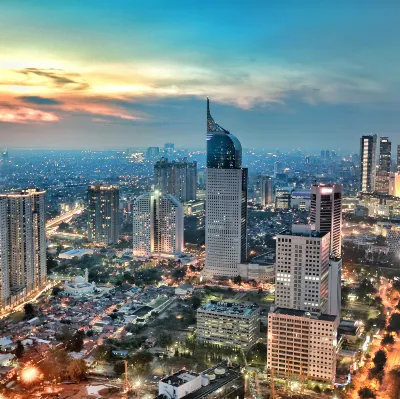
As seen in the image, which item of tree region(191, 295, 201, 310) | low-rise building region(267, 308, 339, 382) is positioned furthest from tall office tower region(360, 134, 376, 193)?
low-rise building region(267, 308, 339, 382)

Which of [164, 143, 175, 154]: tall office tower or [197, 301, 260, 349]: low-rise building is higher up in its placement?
[164, 143, 175, 154]: tall office tower

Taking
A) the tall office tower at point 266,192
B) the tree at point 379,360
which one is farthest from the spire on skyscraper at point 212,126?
the tall office tower at point 266,192

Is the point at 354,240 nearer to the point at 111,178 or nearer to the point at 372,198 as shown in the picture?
the point at 372,198

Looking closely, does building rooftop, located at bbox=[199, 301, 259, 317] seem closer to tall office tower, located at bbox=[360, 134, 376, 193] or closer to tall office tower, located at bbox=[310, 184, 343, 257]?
tall office tower, located at bbox=[310, 184, 343, 257]

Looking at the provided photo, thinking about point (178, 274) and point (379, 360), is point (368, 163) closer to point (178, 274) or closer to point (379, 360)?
point (178, 274)

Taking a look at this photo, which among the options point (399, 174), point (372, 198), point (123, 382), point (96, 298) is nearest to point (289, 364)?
point (123, 382)

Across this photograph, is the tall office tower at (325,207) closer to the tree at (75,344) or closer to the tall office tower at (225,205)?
the tall office tower at (225,205)

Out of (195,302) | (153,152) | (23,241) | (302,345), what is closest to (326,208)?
(195,302)
